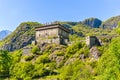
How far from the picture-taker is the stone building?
14012 centimetres

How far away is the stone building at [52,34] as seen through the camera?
140125 mm

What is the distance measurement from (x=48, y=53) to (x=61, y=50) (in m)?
6.01

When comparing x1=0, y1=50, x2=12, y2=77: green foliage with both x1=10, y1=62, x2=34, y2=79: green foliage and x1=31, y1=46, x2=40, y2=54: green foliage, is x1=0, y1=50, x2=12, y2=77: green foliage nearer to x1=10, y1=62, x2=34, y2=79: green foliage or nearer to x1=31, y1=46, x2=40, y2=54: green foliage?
x1=10, y1=62, x2=34, y2=79: green foliage

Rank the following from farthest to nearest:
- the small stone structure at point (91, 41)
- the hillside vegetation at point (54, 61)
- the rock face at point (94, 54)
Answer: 1. the small stone structure at point (91, 41)
2. the rock face at point (94, 54)
3. the hillside vegetation at point (54, 61)

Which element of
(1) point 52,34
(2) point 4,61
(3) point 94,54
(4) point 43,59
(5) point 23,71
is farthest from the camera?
(1) point 52,34

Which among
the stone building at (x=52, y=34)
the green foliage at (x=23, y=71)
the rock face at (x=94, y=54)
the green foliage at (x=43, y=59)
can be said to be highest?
the stone building at (x=52, y=34)

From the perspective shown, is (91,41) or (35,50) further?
(35,50)

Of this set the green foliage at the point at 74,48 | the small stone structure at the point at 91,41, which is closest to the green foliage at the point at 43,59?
the green foliage at the point at 74,48

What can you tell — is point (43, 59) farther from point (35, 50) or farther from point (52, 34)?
point (52, 34)

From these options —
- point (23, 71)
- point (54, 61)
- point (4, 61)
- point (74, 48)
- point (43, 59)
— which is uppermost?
point (74, 48)

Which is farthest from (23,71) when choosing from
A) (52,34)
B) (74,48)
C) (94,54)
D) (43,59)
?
(52,34)

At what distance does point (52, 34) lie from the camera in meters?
148

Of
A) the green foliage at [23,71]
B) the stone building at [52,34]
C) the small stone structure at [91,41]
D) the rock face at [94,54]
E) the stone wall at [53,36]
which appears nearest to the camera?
the rock face at [94,54]

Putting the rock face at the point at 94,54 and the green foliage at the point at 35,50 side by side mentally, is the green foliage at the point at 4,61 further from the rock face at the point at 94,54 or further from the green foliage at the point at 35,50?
the rock face at the point at 94,54
